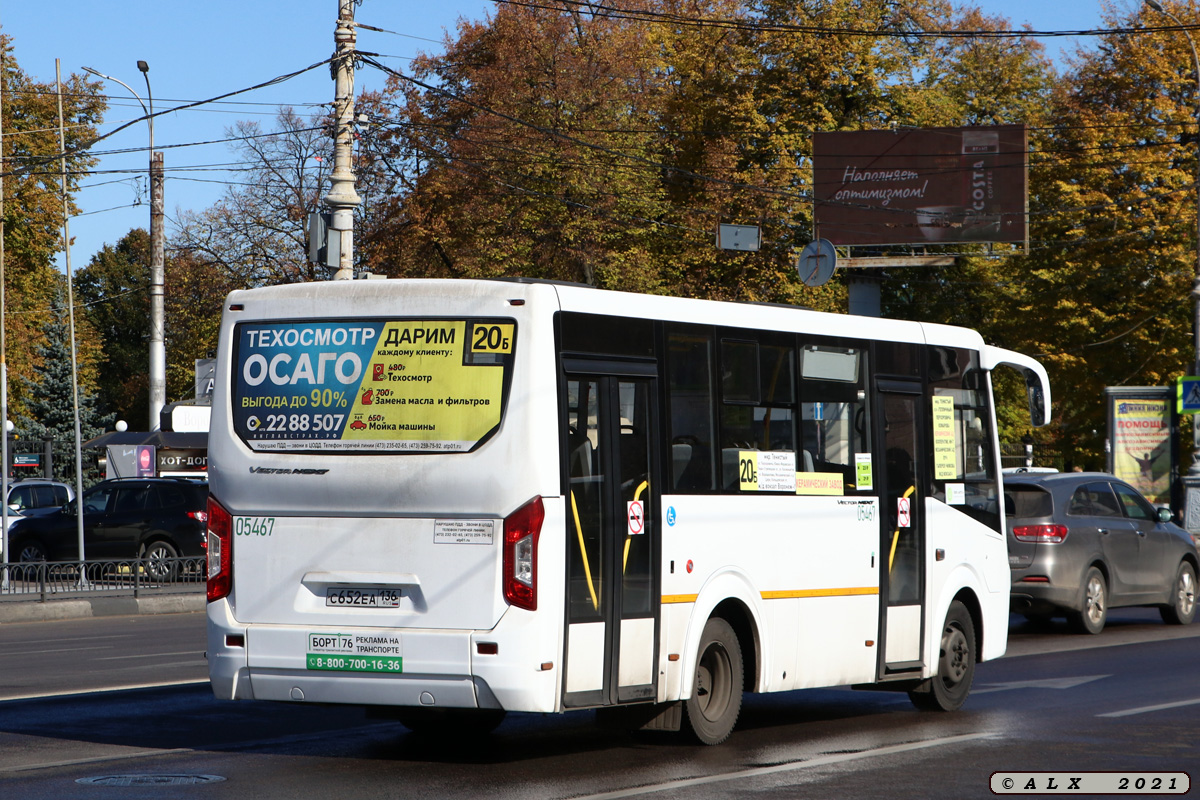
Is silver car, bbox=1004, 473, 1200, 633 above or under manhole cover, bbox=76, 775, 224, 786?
above

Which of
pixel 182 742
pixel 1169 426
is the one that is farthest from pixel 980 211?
pixel 182 742

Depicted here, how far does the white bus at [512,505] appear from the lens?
8.50 m

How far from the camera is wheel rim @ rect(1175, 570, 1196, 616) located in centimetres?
1948

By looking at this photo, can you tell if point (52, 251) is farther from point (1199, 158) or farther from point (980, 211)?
point (1199, 158)

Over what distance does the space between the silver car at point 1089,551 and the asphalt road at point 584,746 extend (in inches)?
138

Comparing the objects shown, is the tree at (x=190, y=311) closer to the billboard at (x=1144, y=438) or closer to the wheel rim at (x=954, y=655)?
the billboard at (x=1144, y=438)

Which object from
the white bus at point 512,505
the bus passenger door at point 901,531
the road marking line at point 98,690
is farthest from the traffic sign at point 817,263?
the white bus at point 512,505

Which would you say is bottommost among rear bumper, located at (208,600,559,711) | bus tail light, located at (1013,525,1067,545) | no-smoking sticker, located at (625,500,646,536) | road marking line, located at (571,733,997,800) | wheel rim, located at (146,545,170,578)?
wheel rim, located at (146,545,170,578)

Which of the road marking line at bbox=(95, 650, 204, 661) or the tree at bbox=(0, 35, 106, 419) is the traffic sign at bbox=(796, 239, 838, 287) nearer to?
the road marking line at bbox=(95, 650, 204, 661)

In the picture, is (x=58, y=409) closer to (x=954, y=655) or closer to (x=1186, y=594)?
(x=1186, y=594)

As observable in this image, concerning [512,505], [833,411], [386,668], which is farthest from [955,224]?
[386,668]

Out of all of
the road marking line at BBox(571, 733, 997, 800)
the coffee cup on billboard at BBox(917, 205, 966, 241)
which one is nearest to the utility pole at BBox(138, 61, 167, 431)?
the coffee cup on billboard at BBox(917, 205, 966, 241)

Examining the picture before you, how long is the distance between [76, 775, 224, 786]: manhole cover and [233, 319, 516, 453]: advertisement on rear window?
1.86 metres

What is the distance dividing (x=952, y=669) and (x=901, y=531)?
1.25m
